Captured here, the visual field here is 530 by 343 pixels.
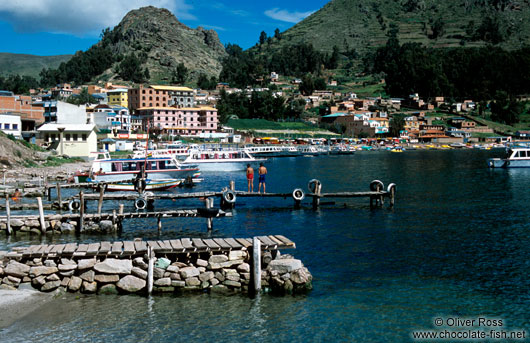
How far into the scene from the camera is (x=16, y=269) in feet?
57.1

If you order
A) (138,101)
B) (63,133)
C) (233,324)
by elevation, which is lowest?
(233,324)

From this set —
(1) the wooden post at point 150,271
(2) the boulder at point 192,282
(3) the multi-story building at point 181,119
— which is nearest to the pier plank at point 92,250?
(1) the wooden post at point 150,271

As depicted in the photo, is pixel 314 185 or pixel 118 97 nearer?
pixel 314 185

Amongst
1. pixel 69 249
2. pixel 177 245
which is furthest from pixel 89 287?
pixel 177 245

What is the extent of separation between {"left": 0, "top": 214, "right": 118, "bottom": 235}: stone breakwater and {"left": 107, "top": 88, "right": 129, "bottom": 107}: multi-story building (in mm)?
172727

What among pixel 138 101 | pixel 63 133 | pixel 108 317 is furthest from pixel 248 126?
pixel 108 317

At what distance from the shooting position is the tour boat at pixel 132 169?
4966 centimetres

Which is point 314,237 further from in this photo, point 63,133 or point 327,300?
point 63,133

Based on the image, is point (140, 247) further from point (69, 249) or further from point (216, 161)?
point (216, 161)

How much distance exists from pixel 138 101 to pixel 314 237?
171140mm

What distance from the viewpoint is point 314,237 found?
27.4 meters

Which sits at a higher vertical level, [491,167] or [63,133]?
[63,133]

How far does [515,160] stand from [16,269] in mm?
82192

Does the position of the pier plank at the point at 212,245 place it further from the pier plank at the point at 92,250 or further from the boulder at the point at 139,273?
the pier plank at the point at 92,250
